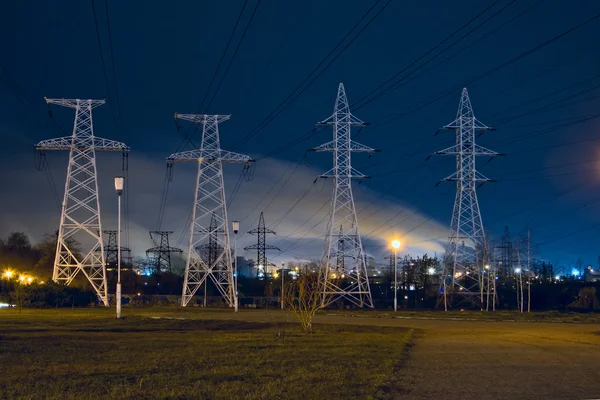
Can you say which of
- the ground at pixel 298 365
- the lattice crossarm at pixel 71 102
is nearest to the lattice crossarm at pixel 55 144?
the lattice crossarm at pixel 71 102

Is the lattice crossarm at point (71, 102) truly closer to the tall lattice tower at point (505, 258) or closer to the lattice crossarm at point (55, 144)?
the lattice crossarm at point (55, 144)

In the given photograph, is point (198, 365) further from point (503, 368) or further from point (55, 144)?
point (55, 144)

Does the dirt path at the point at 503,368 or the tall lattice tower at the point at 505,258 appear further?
the tall lattice tower at the point at 505,258

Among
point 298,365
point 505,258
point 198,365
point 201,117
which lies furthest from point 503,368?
point 505,258

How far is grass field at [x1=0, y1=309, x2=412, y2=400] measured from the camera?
12102mm

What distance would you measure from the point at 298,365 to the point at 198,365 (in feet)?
8.10

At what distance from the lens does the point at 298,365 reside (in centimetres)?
1606

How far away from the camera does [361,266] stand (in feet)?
193

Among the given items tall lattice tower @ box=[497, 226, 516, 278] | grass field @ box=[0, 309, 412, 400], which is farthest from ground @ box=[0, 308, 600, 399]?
tall lattice tower @ box=[497, 226, 516, 278]

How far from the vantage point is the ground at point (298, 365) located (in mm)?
12406

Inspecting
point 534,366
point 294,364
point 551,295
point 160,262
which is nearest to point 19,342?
point 294,364

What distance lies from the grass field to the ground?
0.03 meters

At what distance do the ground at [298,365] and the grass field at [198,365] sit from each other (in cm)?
3

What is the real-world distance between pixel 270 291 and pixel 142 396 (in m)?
85.1
